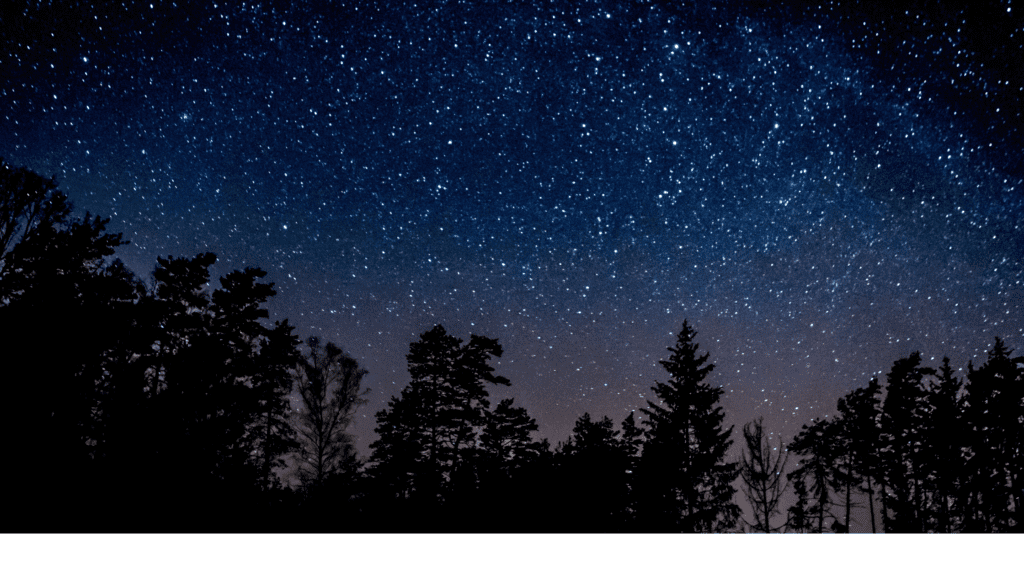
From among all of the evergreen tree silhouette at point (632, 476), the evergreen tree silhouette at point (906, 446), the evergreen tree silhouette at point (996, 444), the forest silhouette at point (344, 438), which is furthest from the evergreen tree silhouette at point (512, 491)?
the evergreen tree silhouette at point (906, 446)

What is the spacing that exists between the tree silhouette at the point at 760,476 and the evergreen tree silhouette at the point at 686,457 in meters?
0.58

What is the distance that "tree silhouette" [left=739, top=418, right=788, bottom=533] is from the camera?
1497 centimetres

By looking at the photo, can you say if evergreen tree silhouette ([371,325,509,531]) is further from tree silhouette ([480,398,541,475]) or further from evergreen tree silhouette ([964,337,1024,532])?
evergreen tree silhouette ([964,337,1024,532])

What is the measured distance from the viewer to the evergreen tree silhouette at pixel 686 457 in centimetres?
1289

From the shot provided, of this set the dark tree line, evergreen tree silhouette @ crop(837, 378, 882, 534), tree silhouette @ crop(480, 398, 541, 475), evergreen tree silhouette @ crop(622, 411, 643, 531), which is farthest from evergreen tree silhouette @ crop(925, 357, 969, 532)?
tree silhouette @ crop(480, 398, 541, 475)

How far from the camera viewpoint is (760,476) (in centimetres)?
1512

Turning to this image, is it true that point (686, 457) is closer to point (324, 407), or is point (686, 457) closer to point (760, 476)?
point (760, 476)

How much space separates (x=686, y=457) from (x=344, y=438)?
11639mm

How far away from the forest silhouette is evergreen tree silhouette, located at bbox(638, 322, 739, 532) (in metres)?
0.07

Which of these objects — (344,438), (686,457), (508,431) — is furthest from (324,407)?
(686,457)

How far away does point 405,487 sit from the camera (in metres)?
12.5

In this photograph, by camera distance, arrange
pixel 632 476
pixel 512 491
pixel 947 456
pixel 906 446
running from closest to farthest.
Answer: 1. pixel 512 491
2. pixel 947 456
3. pixel 632 476
4. pixel 906 446
